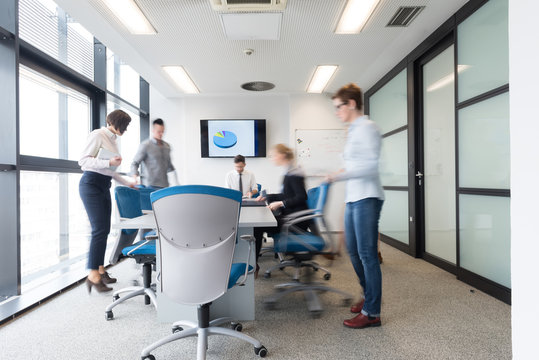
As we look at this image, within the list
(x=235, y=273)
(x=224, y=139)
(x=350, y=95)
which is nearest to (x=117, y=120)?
(x=235, y=273)

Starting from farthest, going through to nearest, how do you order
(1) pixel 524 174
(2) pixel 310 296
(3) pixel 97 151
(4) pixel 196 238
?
(3) pixel 97 151
(2) pixel 310 296
(4) pixel 196 238
(1) pixel 524 174

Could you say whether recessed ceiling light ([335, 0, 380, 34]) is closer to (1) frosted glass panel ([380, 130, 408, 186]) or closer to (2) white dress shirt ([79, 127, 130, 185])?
(1) frosted glass panel ([380, 130, 408, 186])

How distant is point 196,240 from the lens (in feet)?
4.83

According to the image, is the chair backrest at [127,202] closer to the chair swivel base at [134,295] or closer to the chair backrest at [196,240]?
the chair swivel base at [134,295]

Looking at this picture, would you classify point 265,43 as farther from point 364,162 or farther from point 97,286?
point 97,286

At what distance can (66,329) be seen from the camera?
207cm

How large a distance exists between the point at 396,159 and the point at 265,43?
2.58 metres

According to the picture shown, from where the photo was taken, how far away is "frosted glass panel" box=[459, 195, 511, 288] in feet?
8.17

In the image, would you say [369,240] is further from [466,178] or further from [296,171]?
[466,178]

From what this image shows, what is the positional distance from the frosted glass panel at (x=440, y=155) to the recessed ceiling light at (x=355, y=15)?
1.03m

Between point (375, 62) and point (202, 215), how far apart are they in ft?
13.1

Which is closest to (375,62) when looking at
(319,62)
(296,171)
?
(319,62)

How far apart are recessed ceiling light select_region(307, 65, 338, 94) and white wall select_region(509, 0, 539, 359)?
146 inches

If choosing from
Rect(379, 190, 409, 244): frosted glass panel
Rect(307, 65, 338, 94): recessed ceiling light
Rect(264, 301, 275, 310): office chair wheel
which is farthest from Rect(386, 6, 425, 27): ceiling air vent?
Rect(264, 301, 275, 310): office chair wheel
